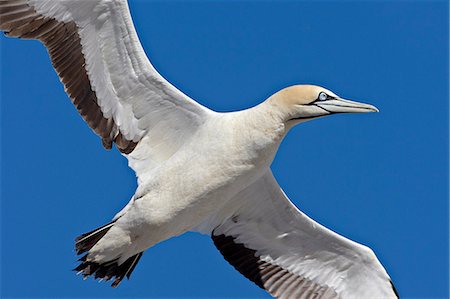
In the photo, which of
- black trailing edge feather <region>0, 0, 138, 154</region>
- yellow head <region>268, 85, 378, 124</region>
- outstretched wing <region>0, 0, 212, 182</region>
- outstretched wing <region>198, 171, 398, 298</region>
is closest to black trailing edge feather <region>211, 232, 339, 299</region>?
outstretched wing <region>198, 171, 398, 298</region>

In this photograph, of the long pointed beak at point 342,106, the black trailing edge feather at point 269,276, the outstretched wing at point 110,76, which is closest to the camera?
the long pointed beak at point 342,106

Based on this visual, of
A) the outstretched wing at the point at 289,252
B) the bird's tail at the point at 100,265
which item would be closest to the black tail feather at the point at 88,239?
the bird's tail at the point at 100,265

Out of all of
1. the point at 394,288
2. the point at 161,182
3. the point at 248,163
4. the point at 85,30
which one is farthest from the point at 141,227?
the point at 394,288

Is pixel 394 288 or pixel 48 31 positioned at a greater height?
pixel 48 31

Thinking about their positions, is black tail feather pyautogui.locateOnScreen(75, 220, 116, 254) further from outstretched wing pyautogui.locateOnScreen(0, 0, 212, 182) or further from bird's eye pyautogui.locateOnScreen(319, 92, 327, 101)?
bird's eye pyautogui.locateOnScreen(319, 92, 327, 101)

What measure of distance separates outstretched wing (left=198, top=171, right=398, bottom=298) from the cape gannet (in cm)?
2

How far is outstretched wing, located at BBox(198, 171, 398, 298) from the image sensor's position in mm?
16391

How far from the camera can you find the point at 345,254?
54.5 feet

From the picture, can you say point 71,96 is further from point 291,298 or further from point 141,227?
point 291,298

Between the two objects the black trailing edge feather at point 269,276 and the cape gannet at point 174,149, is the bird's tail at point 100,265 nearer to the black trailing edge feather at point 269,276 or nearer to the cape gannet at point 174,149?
the cape gannet at point 174,149

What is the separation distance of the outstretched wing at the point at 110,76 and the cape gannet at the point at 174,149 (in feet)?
0.05

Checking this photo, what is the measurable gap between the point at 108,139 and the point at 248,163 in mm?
2391

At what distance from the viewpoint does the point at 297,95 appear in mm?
14523

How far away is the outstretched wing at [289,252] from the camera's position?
53.8 ft
